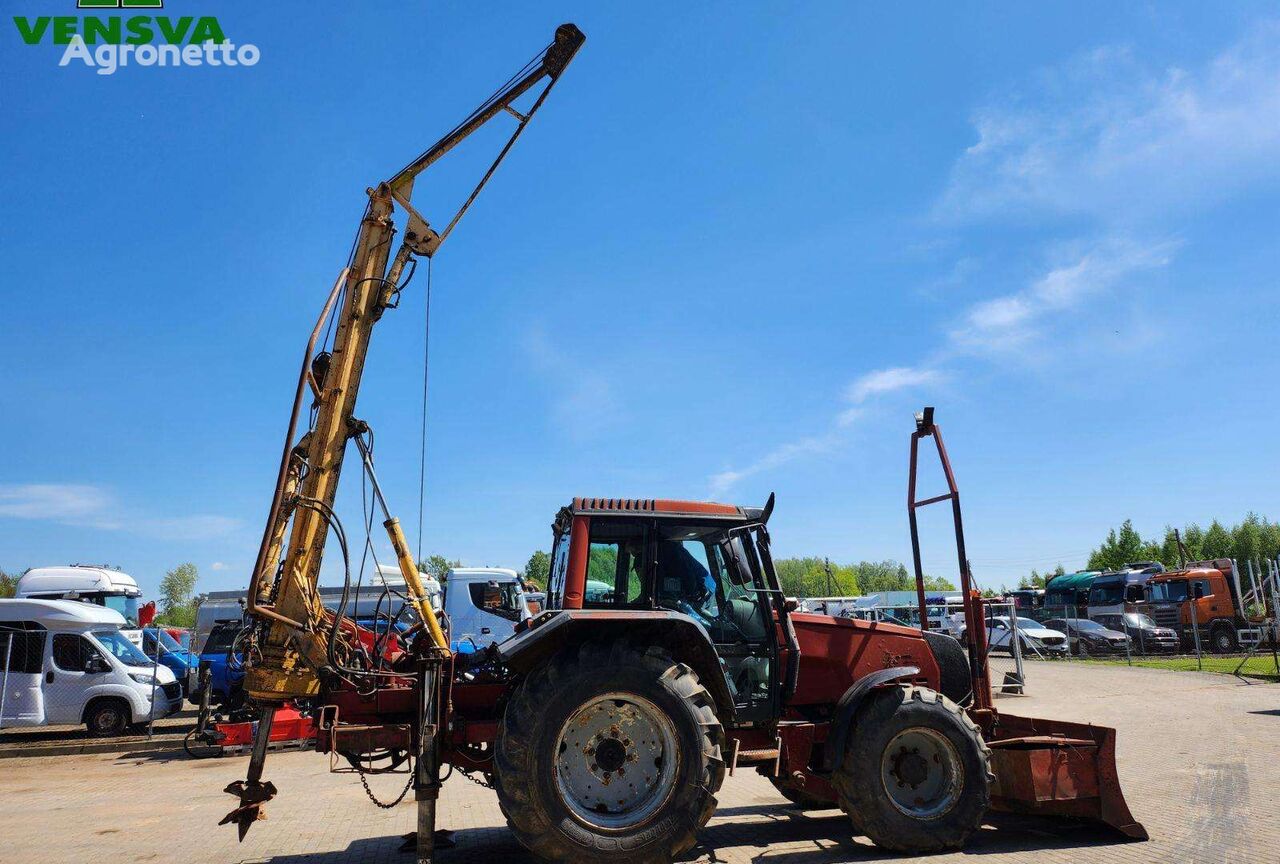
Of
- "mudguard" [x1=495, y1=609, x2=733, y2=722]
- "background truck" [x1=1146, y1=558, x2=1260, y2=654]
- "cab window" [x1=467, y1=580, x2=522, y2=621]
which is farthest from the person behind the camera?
"background truck" [x1=1146, y1=558, x2=1260, y2=654]

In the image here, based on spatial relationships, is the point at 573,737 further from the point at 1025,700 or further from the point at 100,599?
the point at 100,599

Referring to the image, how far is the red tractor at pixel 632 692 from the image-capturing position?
5.54 m

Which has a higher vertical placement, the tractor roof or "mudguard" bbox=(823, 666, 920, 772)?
the tractor roof

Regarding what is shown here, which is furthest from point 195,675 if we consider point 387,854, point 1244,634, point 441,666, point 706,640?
point 1244,634

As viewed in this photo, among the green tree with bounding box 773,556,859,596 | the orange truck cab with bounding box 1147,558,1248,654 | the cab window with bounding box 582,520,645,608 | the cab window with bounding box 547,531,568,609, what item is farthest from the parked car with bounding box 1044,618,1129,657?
the green tree with bounding box 773,556,859,596

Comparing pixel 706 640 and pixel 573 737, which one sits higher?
pixel 706 640

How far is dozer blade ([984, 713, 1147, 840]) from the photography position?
6445 millimetres

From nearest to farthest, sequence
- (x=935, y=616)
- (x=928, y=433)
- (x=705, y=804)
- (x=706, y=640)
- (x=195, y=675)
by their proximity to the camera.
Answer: (x=705, y=804), (x=706, y=640), (x=928, y=433), (x=195, y=675), (x=935, y=616)

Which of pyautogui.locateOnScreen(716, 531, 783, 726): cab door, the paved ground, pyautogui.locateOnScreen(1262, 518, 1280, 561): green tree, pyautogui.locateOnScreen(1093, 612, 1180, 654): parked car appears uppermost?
pyautogui.locateOnScreen(1262, 518, 1280, 561): green tree

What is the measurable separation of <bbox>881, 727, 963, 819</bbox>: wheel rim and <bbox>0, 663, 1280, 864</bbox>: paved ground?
0.42 m

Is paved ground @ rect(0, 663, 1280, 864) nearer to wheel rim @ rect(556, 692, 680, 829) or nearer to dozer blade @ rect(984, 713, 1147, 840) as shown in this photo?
dozer blade @ rect(984, 713, 1147, 840)

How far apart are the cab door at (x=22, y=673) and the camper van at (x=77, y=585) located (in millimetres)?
5723

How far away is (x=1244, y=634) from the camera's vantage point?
30.2 metres

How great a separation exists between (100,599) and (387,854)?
19824 millimetres
